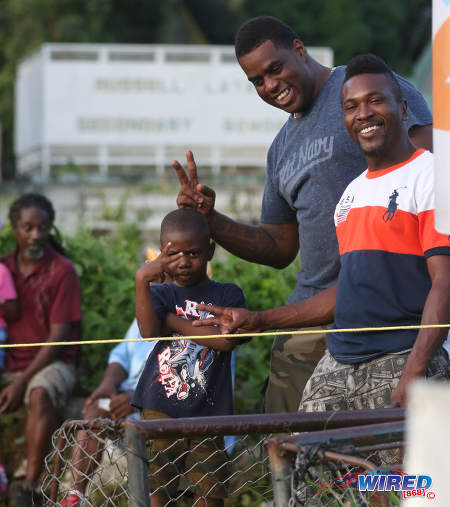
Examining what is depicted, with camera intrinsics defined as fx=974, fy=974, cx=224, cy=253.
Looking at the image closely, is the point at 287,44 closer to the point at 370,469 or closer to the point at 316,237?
the point at 316,237

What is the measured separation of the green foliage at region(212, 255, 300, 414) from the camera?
571 cm

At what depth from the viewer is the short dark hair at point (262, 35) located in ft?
12.6

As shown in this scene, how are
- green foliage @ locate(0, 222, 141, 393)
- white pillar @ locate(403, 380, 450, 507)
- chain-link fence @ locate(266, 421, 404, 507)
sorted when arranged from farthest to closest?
1. green foliage @ locate(0, 222, 141, 393)
2. chain-link fence @ locate(266, 421, 404, 507)
3. white pillar @ locate(403, 380, 450, 507)

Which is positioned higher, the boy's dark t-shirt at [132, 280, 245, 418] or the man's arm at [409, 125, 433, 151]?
the man's arm at [409, 125, 433, 151]

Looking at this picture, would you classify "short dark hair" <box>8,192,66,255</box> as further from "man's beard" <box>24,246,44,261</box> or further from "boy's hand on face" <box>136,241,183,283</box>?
"boy's hand on face" <box>136,241,183,283</box>

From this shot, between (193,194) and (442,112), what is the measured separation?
1.47 meters

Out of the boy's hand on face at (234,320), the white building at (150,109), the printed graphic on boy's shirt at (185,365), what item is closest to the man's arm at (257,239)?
the printed graphic on boy's shirt at (185,365)

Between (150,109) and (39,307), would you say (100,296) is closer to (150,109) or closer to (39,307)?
(39,307)

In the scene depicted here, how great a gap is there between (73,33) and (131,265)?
73.0 ft

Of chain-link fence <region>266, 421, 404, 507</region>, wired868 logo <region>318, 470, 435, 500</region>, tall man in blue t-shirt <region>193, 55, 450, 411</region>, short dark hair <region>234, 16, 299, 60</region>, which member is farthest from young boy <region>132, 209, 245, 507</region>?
chain-link fence <region>266, 421, 404, 507</region>

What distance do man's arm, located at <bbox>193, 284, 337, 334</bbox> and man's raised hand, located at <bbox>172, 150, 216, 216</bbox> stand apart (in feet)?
1.69

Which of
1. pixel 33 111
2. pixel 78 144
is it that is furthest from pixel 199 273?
pixel 33 111

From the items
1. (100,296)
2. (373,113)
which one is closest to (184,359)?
(373,113)

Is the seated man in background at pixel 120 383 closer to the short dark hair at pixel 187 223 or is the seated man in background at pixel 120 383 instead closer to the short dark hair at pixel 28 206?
the short dark hair at pixel 28 206
